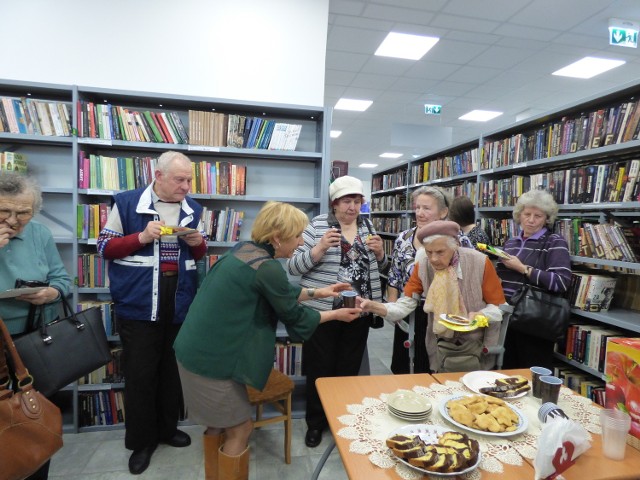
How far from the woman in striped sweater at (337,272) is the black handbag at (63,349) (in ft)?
3.79

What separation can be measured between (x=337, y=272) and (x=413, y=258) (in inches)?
22.0

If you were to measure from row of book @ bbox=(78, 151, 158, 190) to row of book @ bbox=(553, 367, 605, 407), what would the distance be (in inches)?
126

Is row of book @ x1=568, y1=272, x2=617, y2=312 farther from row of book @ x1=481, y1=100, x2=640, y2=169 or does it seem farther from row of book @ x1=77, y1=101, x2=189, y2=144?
row of book @ x1=77, y1=101, x2=189, y2=144

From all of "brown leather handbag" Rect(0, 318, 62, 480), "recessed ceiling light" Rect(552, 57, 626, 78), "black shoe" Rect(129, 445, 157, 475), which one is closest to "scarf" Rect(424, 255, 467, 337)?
"brown leather handbag" Rect(0, 318, 62, 480)

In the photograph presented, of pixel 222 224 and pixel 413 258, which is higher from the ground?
pixel 222 224

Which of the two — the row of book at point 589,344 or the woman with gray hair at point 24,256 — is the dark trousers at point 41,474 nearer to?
the woman with gray hair at point 24,256

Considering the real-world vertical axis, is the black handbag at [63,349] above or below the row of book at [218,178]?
below

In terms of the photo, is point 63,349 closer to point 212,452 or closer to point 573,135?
point 212,452

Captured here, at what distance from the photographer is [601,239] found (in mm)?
2383

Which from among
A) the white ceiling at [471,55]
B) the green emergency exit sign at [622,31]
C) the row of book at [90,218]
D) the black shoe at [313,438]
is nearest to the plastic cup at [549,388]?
the black shoe at [313,438]

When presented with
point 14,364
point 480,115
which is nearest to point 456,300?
point 14,364

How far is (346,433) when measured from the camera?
3.76 feet

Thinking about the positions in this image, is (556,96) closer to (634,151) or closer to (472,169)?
(472,169)

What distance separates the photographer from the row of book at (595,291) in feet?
7.87
